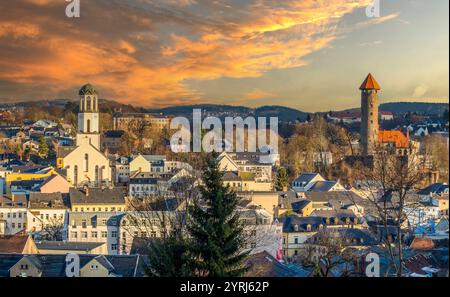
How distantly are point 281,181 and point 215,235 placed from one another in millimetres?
11190

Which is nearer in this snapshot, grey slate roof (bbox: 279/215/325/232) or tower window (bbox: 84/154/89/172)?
grey slate roof (bbox: 279/215/325/232)

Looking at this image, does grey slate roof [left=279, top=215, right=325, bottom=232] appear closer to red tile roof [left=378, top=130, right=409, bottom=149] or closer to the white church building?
red tile roof [left=378, top=130, right=409, bottom=149]

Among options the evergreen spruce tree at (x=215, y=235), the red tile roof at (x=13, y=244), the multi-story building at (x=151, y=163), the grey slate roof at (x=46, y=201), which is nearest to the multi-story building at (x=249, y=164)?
the multi-story building at (x=151, y=163)

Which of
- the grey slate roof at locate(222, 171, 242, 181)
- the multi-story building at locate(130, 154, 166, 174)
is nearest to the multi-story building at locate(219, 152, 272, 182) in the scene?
the grey slate roof at locate(222, 171, 242, 181)

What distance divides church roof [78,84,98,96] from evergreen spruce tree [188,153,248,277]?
8.44 feet

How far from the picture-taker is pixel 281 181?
1532 cm

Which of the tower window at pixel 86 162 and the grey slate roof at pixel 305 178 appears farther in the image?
the grey slate roof at pixel 305 178

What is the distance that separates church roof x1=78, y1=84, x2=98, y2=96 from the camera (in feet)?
22.3

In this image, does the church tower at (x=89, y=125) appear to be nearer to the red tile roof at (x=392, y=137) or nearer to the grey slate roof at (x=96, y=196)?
the grey slate roof at (x=96, y=196)

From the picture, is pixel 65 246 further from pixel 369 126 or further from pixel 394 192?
pixel 369 126

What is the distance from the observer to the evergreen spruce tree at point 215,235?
13.0 ft

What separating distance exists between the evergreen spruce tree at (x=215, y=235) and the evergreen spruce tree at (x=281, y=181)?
35.0ft

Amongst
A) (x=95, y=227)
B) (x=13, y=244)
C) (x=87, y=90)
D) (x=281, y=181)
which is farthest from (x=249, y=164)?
(x=87, y=90)
